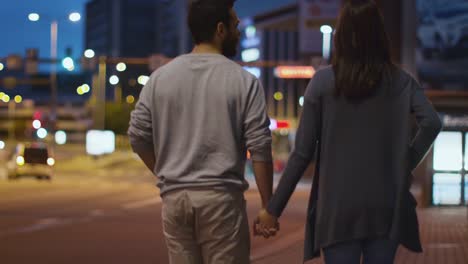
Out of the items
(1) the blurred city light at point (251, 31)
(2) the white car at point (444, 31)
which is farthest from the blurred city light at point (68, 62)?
(1) the blurred city light at point (251, 31)

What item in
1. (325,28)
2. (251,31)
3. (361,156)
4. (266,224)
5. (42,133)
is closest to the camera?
(361,156)

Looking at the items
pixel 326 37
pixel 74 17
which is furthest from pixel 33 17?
pixel 326 37

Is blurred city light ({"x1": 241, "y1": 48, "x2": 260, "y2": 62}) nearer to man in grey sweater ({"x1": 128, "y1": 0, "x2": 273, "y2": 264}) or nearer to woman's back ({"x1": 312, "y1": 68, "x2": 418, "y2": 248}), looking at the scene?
man in grey sweater ({"x1": 128, "y1": 0, "x2": 273, "y2": 264})

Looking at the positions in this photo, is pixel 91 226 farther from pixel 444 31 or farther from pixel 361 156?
pixel 444 31

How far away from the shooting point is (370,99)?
4234 mm

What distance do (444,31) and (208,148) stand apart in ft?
152

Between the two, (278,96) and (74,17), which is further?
(278,96)

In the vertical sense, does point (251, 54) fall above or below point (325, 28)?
above

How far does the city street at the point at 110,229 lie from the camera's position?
13078 mm

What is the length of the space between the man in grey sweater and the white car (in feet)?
147

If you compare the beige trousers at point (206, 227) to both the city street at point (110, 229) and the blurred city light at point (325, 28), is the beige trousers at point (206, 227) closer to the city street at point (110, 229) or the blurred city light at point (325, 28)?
the city street at point (110, 229)

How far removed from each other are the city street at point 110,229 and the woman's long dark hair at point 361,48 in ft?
24.9

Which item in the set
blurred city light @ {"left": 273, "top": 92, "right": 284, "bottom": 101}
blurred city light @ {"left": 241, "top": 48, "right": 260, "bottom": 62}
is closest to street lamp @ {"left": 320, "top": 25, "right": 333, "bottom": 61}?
blurred city light @ {"left": 273, "top": 92, "right": 284, "bottom": 101}

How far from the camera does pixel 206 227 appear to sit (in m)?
4.35
